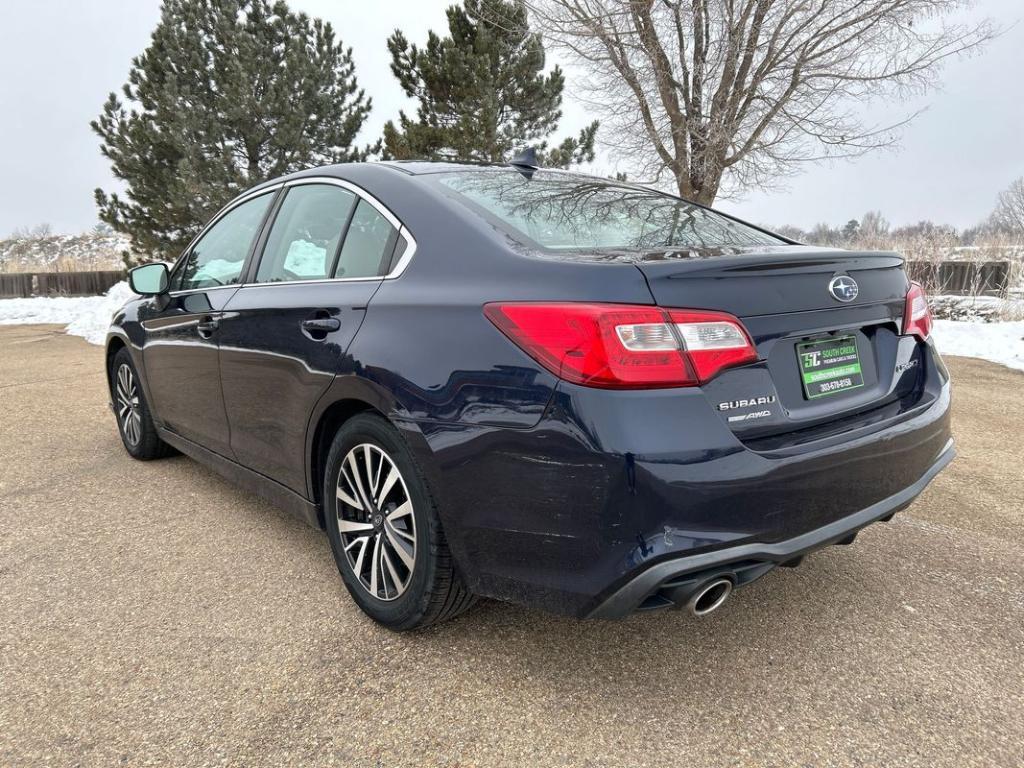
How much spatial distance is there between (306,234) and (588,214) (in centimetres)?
116

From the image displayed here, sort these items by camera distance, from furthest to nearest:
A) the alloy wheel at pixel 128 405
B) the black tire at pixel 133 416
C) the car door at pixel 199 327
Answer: the alloy wheel at pixel 128 405, the black tire at pixel 133 416, the car door at pixel 199 327

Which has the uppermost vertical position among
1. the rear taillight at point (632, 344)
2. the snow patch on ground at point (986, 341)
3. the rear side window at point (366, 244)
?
the rear side window at point (366, 244)

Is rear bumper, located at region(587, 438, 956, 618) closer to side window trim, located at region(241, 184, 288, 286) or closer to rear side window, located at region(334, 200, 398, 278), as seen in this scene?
rear side window, located at region(334, 200, 398, 278)

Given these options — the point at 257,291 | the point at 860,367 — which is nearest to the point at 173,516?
the point at 257,291

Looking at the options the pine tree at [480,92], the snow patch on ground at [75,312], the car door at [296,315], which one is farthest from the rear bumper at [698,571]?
the pine tree at [480,92]

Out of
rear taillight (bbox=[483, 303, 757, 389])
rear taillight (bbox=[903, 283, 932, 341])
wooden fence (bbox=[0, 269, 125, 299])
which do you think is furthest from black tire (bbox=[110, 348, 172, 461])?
wooden fence (bbox=[0, 269, 125, 299])

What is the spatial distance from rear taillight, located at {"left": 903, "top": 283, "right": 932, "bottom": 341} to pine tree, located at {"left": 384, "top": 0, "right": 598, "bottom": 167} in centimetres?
1419

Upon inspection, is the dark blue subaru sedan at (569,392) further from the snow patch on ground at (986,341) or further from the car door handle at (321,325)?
the snow patch on ground at (986,341)

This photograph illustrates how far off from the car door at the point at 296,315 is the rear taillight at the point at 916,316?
5.60 feet

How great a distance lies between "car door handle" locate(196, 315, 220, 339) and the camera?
313cm

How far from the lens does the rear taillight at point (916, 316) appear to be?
2322 mm

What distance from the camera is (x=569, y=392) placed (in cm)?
170

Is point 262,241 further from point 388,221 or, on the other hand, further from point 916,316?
point 916,316

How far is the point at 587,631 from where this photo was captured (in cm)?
235
